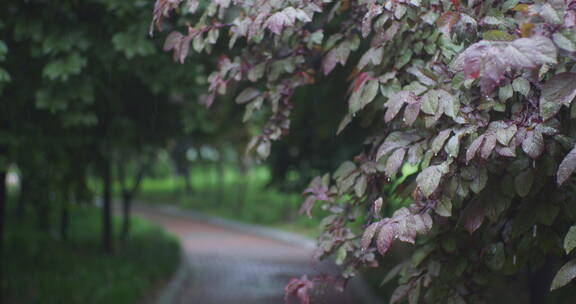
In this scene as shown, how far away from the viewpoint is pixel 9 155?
6.26m

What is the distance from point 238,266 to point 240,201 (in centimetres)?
1147

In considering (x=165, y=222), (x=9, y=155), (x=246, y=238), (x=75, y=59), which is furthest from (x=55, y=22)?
(x=165, y=222)

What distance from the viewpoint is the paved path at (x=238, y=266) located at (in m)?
10.8

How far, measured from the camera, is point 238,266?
46.8 feet

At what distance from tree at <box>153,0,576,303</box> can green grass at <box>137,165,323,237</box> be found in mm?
15939

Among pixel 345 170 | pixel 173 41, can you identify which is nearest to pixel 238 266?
pixel 173 41

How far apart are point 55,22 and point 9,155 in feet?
7.05

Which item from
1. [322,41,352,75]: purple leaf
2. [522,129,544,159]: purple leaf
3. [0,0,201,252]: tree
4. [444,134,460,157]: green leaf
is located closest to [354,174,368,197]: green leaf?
[322,41,352,75]: purple leaf

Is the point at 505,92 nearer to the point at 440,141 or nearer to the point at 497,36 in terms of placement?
the point at 440,141

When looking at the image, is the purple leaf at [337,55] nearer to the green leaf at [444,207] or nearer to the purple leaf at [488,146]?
the green leaf at [444,207]

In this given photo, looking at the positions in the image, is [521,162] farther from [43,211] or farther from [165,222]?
[165,222]

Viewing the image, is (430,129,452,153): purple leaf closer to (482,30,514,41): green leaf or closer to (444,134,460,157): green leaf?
(444,134,460,157): green leaf

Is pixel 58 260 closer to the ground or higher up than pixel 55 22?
closer to the ground

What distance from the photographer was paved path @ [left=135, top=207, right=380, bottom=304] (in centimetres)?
1078
